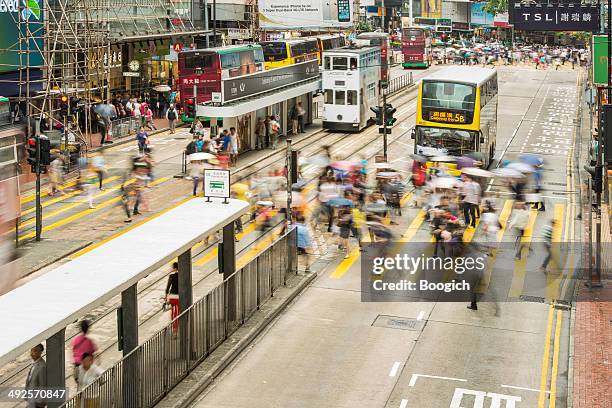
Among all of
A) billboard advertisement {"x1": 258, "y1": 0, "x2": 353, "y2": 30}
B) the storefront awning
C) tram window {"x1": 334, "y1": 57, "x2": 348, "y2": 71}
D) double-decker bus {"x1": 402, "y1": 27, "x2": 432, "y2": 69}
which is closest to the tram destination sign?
the storefront awning

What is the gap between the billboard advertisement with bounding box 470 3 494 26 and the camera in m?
145

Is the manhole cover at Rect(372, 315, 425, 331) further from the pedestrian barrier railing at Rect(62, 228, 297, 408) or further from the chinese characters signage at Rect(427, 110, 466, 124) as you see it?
the chinese characters signage at Rect(427, 110, 466, 124)

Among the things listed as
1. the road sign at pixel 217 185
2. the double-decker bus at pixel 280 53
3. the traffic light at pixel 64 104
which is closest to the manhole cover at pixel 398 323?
the road sign at pixel 217 185

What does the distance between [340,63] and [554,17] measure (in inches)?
533

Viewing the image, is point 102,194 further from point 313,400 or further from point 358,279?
point 313,400

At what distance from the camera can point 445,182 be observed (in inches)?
1091

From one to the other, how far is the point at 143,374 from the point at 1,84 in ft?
94.0

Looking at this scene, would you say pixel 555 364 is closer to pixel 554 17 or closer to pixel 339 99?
pixel 339 99

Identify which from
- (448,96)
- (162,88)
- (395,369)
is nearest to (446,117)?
(448,96)

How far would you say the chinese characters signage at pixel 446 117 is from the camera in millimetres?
33562

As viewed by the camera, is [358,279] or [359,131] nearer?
[358,279]

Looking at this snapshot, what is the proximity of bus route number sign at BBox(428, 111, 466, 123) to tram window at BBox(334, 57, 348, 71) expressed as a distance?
14030 millimetres

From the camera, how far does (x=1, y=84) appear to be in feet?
135

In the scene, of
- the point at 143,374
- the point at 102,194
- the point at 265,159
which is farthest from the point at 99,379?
the point at 265,159
